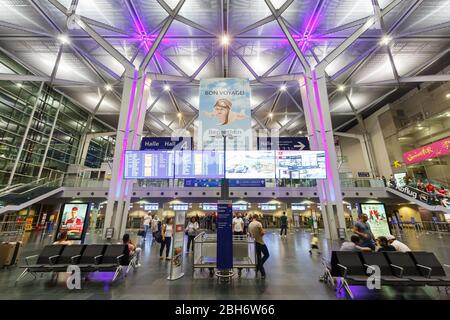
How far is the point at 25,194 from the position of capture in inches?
598

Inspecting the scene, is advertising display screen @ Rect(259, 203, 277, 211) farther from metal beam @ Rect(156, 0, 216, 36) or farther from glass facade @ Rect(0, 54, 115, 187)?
glass facade @ Rect(0, 54, 115, 187)

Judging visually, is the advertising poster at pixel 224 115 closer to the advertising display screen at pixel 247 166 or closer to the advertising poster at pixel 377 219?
the advertising display screen at pixel 247 166

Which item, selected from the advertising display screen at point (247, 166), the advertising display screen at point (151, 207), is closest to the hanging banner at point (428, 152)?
the advertising display screen at point (247, 166)

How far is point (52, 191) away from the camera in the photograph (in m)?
17.8

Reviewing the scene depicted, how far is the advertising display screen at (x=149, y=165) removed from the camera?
10570 mm

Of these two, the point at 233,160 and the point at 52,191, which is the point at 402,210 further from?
the point at 52,191

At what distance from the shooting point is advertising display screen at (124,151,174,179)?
34.7 feet

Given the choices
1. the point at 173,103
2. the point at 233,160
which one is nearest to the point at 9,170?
the point at 173,103

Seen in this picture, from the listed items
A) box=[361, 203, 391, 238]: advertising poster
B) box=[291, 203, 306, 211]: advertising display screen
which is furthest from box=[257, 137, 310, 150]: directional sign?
box=[291, 203, 306, 211]: advertising display screen

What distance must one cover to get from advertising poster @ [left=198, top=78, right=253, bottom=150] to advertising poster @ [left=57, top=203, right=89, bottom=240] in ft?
26.5

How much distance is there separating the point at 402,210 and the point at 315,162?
21.1 metres

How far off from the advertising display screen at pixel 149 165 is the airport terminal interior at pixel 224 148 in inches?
2.9

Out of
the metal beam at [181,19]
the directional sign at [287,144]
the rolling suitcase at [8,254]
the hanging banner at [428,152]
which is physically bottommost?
the rolling suitcase at [8,254]

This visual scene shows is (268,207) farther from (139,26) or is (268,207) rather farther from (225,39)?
(139,26)
